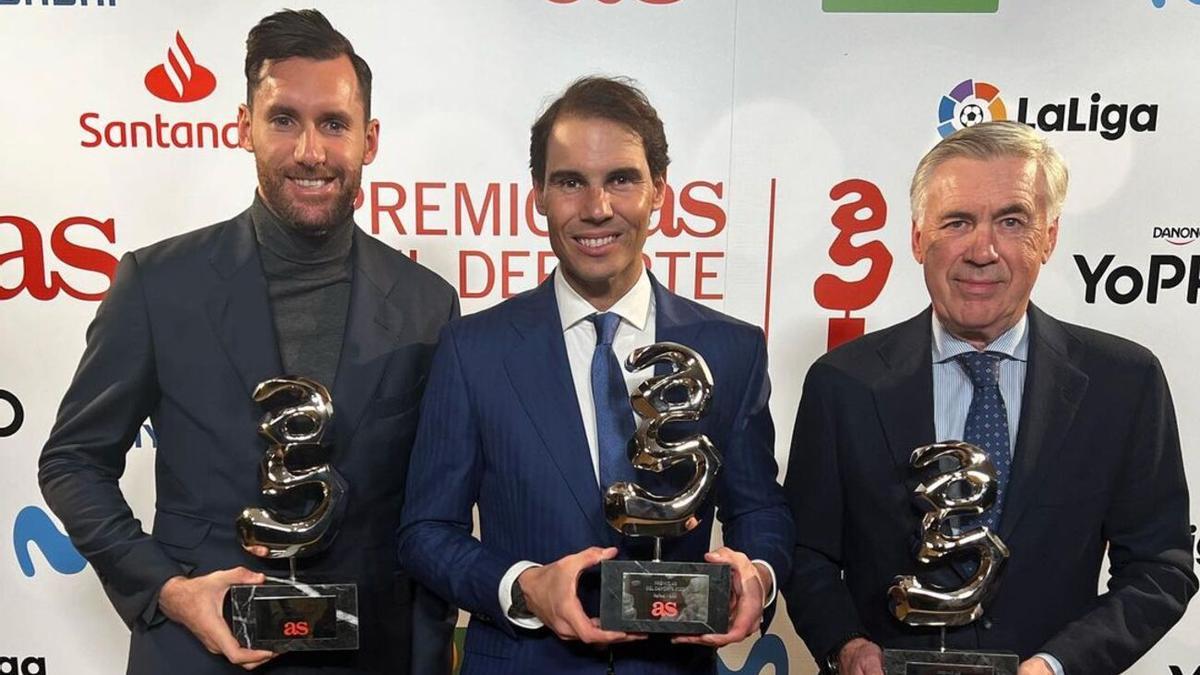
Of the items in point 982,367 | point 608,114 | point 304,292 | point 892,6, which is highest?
point 892,6

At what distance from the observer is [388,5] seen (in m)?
2.63

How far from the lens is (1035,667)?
68.3 inches

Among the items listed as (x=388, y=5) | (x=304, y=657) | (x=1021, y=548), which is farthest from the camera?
(x=388, y=5)

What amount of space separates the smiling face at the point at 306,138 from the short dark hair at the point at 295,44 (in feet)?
0.06

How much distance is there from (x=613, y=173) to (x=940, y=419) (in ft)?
2.69

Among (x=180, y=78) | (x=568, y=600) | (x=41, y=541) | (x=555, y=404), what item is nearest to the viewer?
(x=568, y=600)

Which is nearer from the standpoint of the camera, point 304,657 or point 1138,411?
point 1138,411

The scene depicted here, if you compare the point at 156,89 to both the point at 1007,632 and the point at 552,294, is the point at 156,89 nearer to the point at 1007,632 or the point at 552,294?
the point at 552,294

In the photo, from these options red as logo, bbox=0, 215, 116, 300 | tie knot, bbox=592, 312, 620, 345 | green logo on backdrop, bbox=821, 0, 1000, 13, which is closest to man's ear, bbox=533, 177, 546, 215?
tie knot, bbox=592, 312, 620, 345

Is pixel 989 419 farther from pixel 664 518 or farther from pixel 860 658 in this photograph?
pixel 664 518

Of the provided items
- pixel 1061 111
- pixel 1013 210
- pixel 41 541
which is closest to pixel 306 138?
pixel 1013 210

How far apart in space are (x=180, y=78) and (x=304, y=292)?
996 mm

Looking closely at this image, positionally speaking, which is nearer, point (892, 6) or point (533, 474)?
point (533, 474)

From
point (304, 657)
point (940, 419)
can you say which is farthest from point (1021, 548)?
point (304, 657)
